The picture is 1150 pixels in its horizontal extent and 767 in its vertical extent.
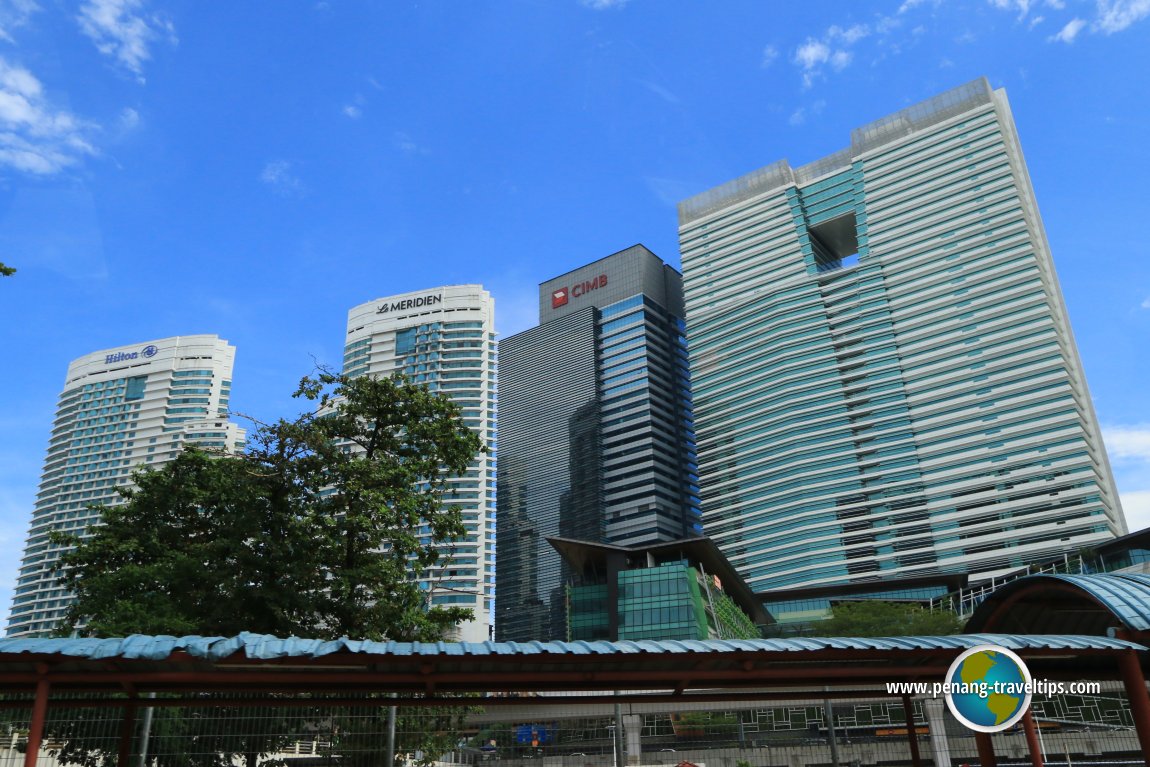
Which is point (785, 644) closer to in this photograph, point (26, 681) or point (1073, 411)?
point (26, 681)

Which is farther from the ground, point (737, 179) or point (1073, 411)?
point (737, 179)

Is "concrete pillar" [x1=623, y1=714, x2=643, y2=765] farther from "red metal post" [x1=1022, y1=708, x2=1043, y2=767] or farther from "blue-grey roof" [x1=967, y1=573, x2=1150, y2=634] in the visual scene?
"blue-grey roof" [x1=967, y1=573, x2=1150, y2=634]

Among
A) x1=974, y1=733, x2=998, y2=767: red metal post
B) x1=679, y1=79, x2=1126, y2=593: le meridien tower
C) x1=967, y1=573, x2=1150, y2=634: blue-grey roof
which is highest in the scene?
x1=679, y1=79, x2=1126, y2=593: le meridien tower

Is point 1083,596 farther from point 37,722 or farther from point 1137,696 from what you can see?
point 37,722

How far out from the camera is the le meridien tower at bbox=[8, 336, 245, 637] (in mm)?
174500

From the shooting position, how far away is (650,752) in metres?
14.1

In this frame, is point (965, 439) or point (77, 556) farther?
point (965, 439)

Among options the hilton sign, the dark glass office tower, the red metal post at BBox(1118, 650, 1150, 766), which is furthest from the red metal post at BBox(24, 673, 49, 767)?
the hilton sign

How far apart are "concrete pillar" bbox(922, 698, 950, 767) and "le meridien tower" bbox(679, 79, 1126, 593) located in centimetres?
12694

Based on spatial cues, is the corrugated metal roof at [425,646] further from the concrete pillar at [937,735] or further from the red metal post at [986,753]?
the red metal post at [986,753]

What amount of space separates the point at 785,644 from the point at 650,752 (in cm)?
368

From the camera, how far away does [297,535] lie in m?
24.9

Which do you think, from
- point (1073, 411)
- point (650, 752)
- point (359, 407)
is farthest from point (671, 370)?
point (650, 752)

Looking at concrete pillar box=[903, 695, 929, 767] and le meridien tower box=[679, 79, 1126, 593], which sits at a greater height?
le meridien tower box=[679, 79, 1126, 593]
